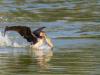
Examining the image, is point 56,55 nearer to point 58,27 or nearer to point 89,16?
point 58,27

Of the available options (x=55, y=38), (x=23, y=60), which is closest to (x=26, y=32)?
(x=55, y=38)

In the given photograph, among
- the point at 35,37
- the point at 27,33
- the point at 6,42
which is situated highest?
Answer: the point at 27,33

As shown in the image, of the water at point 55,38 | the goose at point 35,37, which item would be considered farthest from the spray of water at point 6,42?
the goose at point 35,37

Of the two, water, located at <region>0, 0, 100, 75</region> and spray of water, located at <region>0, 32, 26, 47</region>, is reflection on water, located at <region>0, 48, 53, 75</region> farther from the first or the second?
spray of water, located at <region>0, 32, 26, 47</region>

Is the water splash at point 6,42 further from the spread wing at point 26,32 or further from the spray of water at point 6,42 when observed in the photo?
the spread wing at point 26,32

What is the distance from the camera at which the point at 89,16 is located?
21875mm

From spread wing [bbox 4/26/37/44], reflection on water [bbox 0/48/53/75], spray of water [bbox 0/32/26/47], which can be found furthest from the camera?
spray of water [bbox 0/32/26/47]

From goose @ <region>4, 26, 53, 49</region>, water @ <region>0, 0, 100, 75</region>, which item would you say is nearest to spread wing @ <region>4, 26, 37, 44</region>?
goose @ <region>4, 26, 53, 49</region>

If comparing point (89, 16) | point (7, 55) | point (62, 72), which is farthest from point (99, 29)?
point (62, 72)

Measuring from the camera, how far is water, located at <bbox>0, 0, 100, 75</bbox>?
40.9 ft

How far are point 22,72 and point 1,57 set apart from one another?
2046 millimetres

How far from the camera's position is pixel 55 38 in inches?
671

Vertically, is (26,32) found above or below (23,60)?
above

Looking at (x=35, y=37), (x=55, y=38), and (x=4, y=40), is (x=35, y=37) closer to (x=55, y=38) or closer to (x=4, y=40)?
(x=4, y=40)
